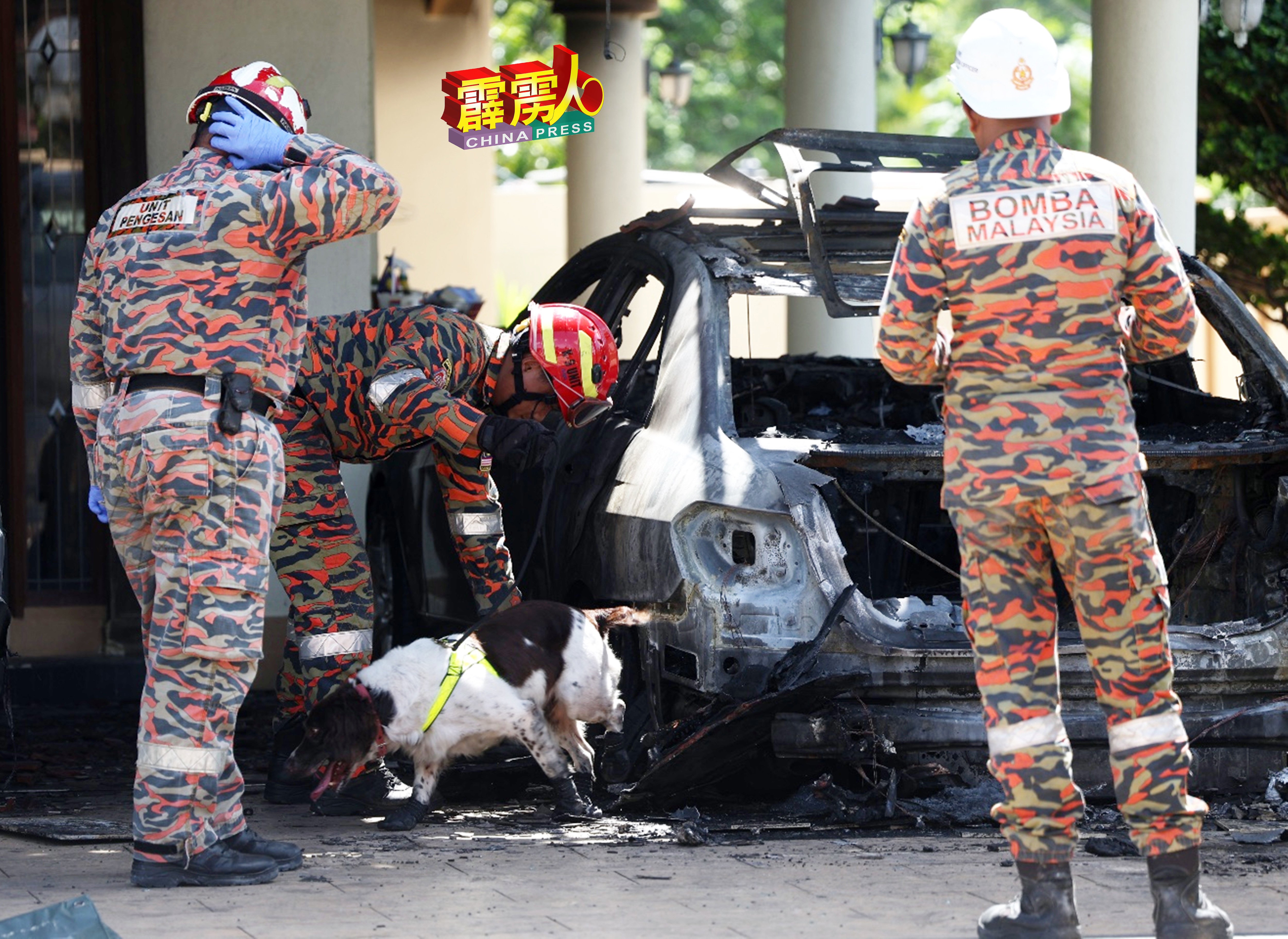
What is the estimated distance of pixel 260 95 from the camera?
5.16 meters

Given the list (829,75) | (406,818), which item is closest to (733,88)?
(829,75)

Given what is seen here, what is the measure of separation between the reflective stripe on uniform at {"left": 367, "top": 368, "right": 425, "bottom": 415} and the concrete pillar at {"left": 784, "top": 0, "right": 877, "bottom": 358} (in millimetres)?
6565

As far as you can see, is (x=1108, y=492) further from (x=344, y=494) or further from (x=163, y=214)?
(x=344, y=494)

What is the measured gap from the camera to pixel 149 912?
181 inches

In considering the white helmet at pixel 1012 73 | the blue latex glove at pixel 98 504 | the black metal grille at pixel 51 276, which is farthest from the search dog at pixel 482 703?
the black metal grille at pixel 51 276

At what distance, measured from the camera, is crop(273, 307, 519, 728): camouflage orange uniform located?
6.32 m

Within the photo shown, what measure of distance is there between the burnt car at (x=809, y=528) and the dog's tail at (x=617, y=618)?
6 centimetres

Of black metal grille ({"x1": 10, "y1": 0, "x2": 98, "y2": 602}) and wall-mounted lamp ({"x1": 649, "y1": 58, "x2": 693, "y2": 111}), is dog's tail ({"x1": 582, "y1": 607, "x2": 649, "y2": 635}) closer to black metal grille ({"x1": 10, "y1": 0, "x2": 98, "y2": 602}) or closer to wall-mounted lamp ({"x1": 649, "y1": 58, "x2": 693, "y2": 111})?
black metal grille ({"x1": 10, "y1": 0, "x2": 98, "y2": 602})

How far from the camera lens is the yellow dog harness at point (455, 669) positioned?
224 inches

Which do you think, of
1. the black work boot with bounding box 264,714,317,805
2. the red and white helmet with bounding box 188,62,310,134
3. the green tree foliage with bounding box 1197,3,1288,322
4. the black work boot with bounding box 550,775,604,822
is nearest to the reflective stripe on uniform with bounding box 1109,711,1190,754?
the black work boot with bounding box 550,775,604,822

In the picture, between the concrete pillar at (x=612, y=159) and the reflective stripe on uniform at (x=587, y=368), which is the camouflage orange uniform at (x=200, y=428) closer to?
the reflective stripe on uniform at (x=587, y=368)

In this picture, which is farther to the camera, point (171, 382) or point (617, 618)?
point (617, 618)

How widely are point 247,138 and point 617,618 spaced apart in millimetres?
1833

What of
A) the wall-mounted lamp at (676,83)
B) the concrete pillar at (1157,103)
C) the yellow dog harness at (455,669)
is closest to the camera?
the yellow dog harness at (455,669)
